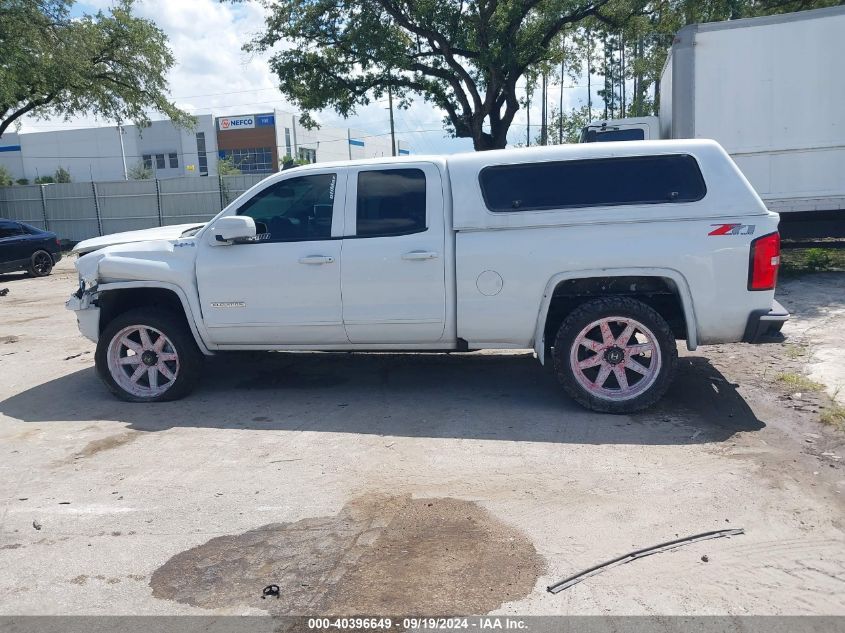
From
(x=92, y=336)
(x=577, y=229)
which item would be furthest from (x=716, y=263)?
(x=92, y=336)

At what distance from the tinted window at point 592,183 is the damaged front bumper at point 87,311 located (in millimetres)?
→ 3592

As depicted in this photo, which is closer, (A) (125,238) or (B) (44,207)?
(A) (125,238)

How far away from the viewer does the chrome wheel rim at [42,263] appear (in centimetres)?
1757

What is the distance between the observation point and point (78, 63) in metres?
22.0

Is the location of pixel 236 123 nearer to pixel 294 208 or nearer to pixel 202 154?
pixel 202 154

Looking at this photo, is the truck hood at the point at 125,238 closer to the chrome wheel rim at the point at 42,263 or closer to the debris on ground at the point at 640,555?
the debris on ground at the point at 640,555

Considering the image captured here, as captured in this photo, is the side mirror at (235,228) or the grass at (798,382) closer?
the side mirror at (235,228)

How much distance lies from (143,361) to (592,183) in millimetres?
4161

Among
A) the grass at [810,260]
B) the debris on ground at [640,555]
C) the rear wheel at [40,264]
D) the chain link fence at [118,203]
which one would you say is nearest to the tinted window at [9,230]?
the rear wheel at [40,264]

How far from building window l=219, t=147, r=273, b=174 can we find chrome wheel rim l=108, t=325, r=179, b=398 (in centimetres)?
6547

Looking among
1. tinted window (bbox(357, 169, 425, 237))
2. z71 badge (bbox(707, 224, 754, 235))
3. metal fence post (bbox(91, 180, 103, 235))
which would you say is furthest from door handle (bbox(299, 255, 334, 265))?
metal fence post (bbox(91, 180, 103, 235))

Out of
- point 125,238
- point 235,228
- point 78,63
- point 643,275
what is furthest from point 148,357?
point 78,63

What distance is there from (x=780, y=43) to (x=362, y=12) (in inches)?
478

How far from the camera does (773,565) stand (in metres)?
3.47
